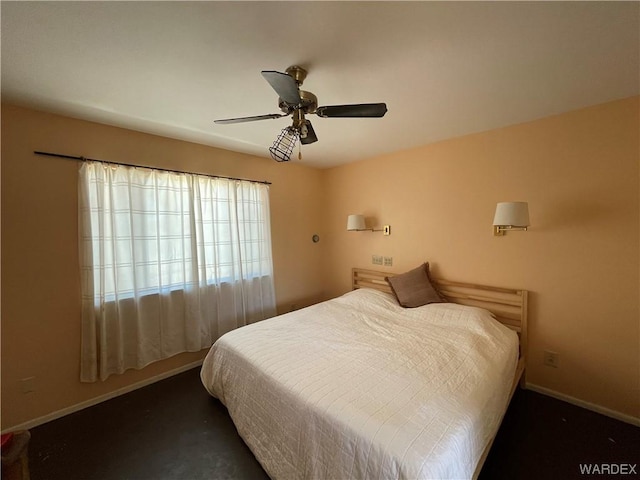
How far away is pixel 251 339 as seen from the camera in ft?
6.71

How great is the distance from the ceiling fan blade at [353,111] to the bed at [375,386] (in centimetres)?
156

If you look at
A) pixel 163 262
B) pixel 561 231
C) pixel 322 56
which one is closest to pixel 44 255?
pixel 163 262

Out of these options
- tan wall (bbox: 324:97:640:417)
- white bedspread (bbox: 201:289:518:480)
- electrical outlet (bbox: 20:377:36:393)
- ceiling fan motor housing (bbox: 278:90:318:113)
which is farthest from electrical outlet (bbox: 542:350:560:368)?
electrical outlet (bbox: 20:377:36:393)

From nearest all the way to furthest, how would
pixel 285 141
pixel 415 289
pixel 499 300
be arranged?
pixel 285 141 < pixel 499 300 < pixel 415 289

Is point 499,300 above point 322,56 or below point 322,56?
below

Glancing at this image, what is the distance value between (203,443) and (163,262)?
1.60 m

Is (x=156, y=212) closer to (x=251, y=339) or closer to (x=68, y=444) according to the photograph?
(x=251, y=339)

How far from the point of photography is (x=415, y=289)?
2.76 meters

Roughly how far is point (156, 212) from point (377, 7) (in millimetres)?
2407

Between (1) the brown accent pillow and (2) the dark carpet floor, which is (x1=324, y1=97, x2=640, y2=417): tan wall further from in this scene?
(2) the dark carpet floor

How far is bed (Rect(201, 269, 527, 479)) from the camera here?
112 centimetres

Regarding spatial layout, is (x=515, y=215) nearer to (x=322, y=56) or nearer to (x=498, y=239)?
(x=498, y=239)

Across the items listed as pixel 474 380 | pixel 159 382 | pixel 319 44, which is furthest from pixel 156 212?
pixel 474 380

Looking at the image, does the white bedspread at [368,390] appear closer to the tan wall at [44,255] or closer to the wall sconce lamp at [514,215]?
the wall sconce lamp at [514,215]
